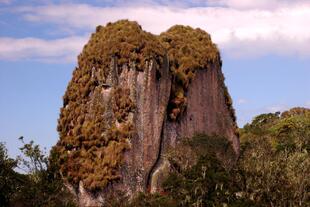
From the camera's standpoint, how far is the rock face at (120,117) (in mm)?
49594

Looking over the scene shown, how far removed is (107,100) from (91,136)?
11.3 ft

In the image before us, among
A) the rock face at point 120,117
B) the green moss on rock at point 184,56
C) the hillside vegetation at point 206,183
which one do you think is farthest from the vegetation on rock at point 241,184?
the green moss on rock at point 184,56

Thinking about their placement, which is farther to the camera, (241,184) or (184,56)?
(184,56)

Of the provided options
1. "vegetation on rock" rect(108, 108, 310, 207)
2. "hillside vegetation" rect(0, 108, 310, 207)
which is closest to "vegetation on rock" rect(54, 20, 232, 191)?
"hillside vegetation" rect(0, 108, 310, 207)

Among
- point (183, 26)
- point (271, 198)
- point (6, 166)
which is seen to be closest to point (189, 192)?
point (271, 198)

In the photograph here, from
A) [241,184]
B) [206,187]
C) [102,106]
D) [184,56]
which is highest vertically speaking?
[184,56]

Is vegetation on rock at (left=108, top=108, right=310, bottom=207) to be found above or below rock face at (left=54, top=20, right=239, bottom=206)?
below

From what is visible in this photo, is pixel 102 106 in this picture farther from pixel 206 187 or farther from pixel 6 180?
pixel 206 187

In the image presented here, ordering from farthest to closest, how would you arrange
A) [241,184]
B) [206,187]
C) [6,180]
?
1. [6,180]
2. [241,184]
3. [206,187]

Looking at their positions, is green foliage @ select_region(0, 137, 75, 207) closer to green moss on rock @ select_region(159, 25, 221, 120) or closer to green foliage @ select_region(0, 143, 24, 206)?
green foliage @ select_region(0, 143, 24, 206)

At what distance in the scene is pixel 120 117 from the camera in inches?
2007

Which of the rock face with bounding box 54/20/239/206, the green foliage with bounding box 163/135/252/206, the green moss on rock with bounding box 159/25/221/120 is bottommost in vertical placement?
the green foliage with bounding box 163/135/252/206

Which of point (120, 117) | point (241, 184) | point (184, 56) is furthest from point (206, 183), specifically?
point (184, 56)

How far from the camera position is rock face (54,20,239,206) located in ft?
163
